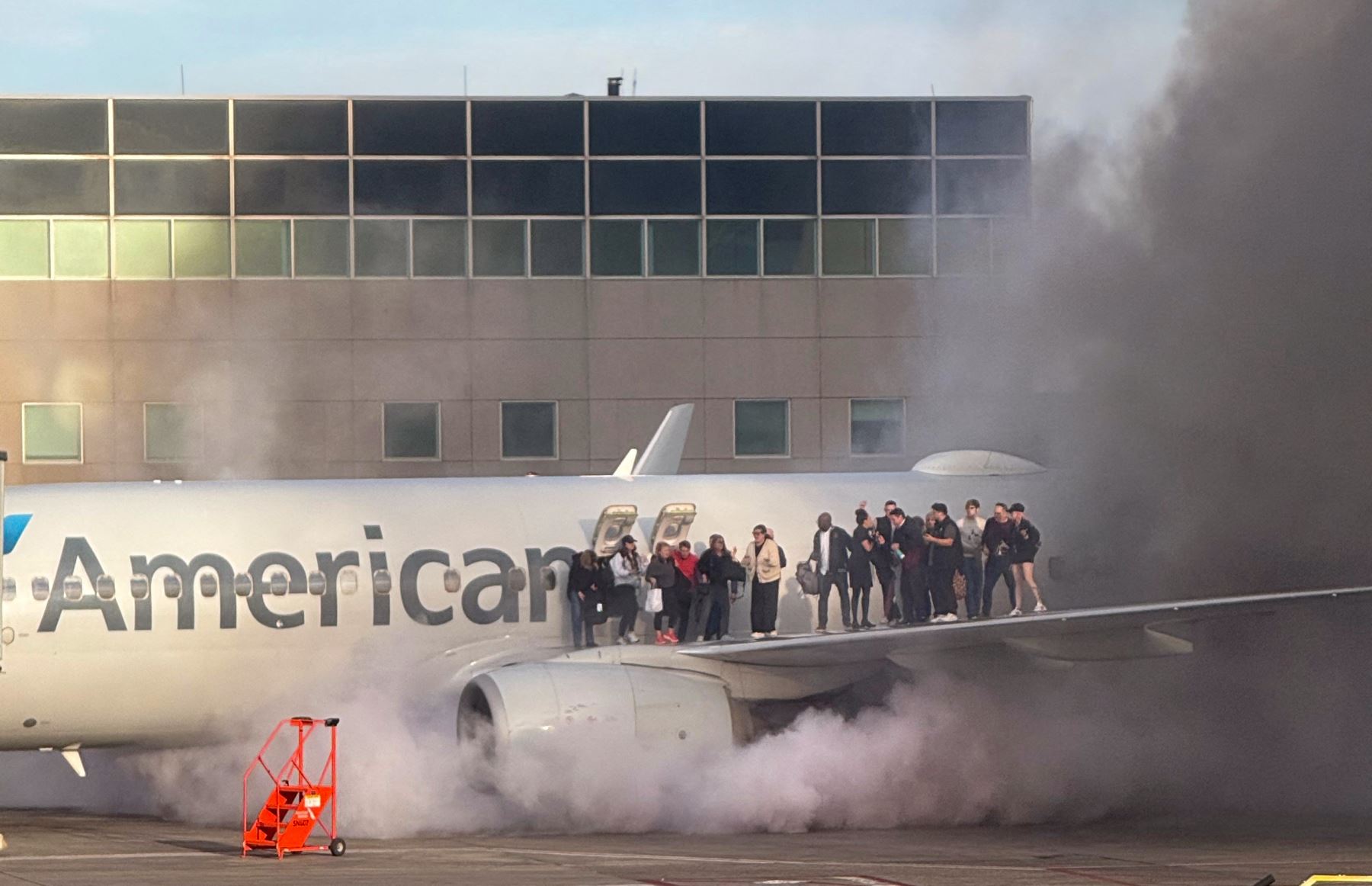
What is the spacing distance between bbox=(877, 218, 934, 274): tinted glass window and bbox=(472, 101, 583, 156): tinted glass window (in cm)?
536

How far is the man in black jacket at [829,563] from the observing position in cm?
2277

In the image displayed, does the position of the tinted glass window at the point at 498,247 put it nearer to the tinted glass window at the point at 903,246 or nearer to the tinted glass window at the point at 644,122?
the tinted glass window at the point at 644,122

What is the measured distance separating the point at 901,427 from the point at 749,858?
20.5m

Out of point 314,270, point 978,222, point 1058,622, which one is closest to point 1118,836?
point 1058,622

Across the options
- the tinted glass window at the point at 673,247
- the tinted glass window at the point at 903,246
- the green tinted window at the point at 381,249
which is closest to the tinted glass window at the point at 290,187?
the green tinted window at the point at 381,249

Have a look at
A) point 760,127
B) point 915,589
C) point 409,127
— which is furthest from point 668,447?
point 409,127

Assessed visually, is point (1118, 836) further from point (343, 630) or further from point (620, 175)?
point (620, 175)

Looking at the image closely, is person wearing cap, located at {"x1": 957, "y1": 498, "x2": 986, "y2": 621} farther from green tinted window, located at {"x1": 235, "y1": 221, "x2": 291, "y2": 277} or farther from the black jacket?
green tinted window, located at {"x1": 235, "y1": 221, "x2": 291, "y2": 277}

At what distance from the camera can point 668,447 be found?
2722 cm

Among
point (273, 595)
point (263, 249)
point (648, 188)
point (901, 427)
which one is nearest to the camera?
point (273, 595)

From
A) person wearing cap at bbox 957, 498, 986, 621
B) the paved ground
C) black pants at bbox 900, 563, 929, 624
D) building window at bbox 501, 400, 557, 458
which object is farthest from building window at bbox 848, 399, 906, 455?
the paved ground

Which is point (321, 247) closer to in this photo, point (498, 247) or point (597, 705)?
point (498, 247)

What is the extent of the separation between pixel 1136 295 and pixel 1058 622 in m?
5.35

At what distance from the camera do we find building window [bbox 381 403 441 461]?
36.7m
